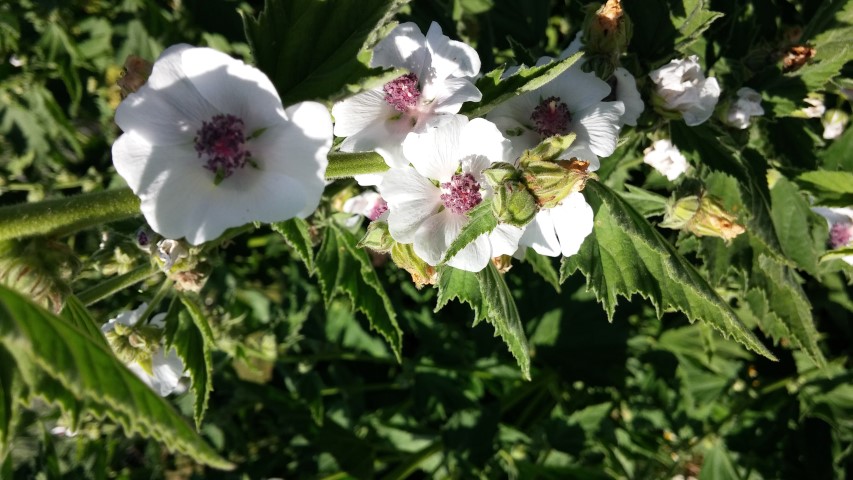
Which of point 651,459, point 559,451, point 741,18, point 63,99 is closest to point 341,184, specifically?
point 741,18

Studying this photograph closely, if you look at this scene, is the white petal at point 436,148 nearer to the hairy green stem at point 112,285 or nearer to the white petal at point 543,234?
the white petal at point 543,234

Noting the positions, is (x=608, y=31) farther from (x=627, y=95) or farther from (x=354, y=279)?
(x=354, y=279)

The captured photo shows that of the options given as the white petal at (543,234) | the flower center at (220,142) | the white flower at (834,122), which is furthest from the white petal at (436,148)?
the white flower at (834,122)

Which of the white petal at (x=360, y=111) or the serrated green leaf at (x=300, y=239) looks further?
the serrated green leaf at (x=300, y=239)

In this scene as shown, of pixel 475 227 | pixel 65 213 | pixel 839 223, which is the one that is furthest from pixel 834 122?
pixel 65 213

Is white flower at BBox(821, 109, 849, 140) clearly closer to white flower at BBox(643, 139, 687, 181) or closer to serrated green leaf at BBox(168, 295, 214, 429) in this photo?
white flower at BBox(643, 139, 687, 181)

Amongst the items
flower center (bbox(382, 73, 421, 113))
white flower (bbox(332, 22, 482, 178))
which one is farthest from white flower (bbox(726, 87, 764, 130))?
flower center (bbox(382, 73, 421, 113))

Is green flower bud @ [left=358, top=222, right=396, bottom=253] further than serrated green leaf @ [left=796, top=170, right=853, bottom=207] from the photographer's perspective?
No
